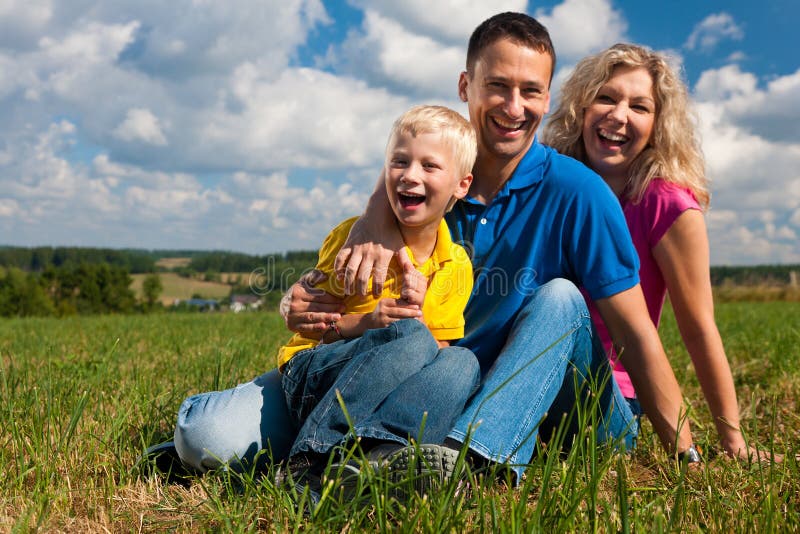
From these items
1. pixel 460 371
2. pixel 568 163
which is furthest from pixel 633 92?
pixel 460 371

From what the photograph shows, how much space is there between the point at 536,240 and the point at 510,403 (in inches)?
31.4

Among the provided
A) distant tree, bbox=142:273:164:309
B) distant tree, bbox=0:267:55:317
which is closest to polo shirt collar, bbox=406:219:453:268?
distant tree, bbox=0:267:55:317

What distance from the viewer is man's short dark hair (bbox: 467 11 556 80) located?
2.79 m

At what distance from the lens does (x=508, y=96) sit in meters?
2.82

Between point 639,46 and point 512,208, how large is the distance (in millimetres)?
1206

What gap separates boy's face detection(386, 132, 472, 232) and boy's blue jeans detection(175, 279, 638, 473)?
0.55 m

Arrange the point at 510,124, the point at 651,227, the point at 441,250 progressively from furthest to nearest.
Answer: the point at 651,227 → the point at 510,124 → the point at 441,250

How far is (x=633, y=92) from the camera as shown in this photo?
3.25 meters

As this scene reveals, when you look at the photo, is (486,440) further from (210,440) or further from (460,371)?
(210,440)

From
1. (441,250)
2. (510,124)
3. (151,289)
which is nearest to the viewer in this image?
(441,250)

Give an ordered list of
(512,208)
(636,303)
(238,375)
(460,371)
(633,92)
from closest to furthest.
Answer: (460,371)
(636,303)
(512,208)
(633,92)
(238,375)

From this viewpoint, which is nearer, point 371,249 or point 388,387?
point 388,387

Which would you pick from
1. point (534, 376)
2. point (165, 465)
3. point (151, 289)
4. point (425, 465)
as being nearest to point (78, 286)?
point (151, 289)

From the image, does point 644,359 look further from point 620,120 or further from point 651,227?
point 620,120
